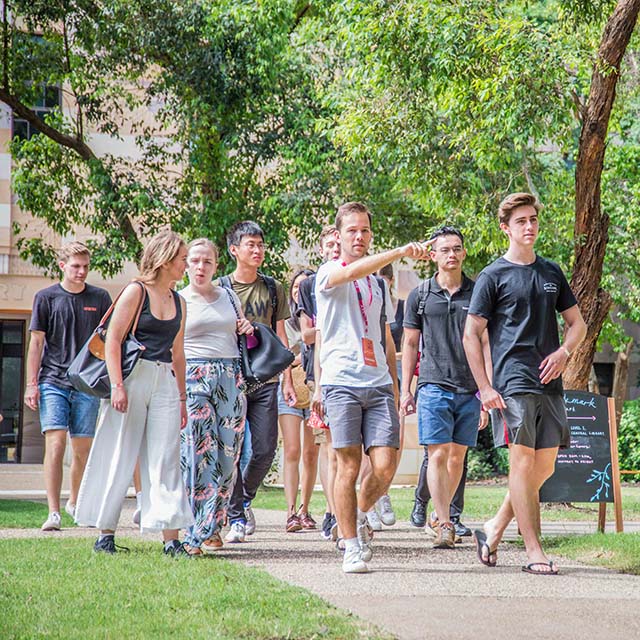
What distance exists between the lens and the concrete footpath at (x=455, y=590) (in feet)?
16.4

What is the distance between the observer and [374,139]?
16.0 m

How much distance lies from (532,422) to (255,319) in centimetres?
263

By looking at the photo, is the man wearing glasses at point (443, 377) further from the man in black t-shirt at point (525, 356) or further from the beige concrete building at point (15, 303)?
the beige concrete building at point (15, 303)

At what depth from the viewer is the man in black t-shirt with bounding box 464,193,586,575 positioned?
6.83m

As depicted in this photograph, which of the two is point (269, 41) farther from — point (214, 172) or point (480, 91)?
point (480, 91)

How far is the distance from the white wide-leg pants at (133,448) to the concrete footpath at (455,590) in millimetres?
794

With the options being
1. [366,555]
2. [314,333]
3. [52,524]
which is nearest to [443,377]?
[314,333]

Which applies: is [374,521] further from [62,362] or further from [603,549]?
[62,362]

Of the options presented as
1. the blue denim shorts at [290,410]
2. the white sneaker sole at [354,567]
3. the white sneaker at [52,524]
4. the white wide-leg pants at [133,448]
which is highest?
the blue denim shorts at [290,410]

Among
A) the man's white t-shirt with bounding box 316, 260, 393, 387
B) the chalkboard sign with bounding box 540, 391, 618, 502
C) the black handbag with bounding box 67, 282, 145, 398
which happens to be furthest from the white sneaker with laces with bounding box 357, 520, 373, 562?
the chalkboard sign with bounding box 540, 391, 618, 502

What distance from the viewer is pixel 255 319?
344 inches

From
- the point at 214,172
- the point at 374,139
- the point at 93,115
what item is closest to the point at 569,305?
the point at 374,139

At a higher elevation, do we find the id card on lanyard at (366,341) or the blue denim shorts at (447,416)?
the id card on lanyard at (366,341)

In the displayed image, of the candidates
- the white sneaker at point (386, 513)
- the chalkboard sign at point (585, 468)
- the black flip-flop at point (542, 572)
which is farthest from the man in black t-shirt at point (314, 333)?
the black flip-flop at point (542, 572)
